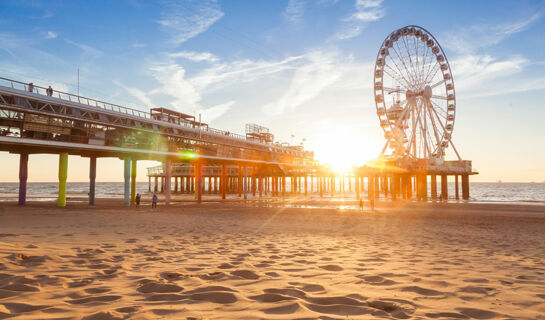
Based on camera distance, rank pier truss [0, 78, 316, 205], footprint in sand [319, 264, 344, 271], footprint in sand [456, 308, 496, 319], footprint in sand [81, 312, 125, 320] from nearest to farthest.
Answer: footprint in sand [81, 312, 125, 320] < footprint in sand [456, 308, 496, 319] < footprint in sand [319, 264, 344, 271] < pier truss [0, 78, 316, 205]

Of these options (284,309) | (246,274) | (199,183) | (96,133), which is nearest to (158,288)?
(246,274)

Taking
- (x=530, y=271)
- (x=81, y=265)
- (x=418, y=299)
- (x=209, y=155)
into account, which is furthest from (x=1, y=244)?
(x=209, y=155)

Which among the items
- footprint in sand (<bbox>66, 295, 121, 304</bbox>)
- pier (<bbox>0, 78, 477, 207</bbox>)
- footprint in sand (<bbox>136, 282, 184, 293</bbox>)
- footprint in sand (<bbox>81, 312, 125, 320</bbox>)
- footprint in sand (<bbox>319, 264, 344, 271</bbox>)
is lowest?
footprint in sand (<bbox>319, 264, 344, 271</bbox>)

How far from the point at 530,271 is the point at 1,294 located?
24.6 feet

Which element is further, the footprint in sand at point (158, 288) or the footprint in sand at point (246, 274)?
the footprint in sand at point (246, 274)

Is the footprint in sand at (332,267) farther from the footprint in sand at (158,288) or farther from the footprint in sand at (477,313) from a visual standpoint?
the footprint in sand at (158,288)

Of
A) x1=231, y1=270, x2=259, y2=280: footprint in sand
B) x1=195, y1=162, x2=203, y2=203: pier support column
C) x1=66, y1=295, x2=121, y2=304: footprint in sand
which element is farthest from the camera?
x1=195, y1=162, x2=203, y2=203: pier support column

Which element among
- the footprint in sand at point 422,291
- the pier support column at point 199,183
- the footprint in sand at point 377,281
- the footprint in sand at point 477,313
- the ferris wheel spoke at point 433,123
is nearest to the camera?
the footprint in sand at point 477,313

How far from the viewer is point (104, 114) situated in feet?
93.6

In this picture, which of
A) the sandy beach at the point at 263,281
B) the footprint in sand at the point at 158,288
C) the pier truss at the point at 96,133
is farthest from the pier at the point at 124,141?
the footprint in sand at the point at 158,288

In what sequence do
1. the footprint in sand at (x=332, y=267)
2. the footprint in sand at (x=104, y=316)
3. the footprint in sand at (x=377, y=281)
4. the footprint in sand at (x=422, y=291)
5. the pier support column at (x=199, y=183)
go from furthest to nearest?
the pier support column at (x=199, y=183) → the footprint in sand at (x=332, y=267) → the footprint in sand at (x=377, y=281) → the footprint in sand at (x=422, y=291) → the footprint in sand at (x=104, y=316)

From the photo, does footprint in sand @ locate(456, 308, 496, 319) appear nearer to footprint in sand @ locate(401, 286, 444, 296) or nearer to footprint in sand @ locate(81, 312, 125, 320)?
footprint in sand @ locate(401, 286, 444, 296)

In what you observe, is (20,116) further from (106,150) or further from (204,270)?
(204,270)

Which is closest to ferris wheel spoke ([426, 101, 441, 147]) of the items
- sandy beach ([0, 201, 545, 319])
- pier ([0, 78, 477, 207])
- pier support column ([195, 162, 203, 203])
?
pier ([0, 78, 477, 207])
